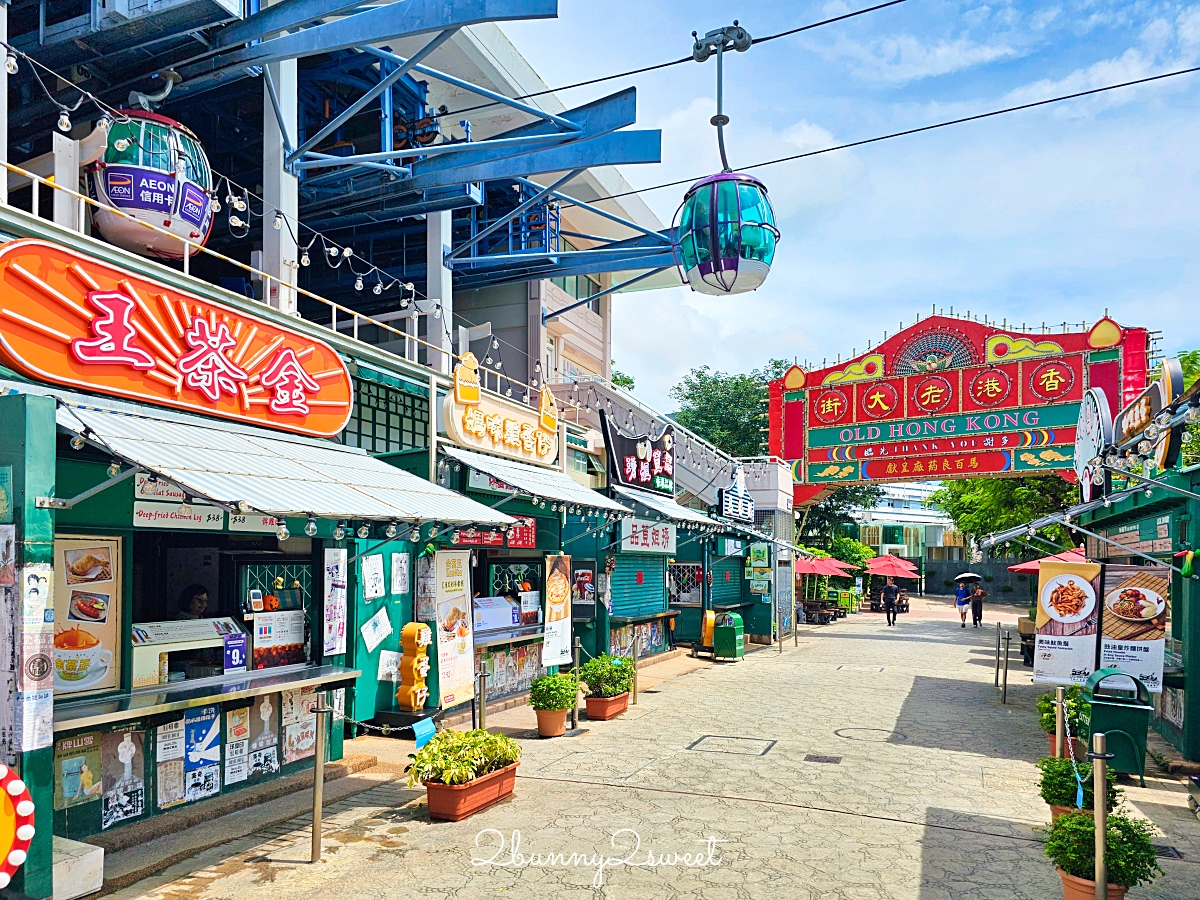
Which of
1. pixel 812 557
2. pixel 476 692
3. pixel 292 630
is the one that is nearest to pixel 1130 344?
pixel 812 557

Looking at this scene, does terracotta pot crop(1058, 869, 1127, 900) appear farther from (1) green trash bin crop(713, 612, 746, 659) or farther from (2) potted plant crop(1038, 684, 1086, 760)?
(1) green trash bin crop(713, 612, 746, 659)

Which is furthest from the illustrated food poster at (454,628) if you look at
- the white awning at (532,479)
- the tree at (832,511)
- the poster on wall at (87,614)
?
the tree at (832,511)

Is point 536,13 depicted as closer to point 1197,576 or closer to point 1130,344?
point 1197,576

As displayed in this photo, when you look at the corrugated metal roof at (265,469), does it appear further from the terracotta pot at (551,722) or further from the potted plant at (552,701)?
the terracotta pot at (551,722)

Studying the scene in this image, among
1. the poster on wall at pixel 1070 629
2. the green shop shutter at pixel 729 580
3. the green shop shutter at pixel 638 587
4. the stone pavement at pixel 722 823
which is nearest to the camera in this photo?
the stone pavement at pixel 722 823


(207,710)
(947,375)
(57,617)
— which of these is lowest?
(207,710)

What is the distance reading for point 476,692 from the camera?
46.3 ft

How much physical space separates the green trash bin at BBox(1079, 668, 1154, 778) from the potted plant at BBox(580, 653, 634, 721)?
265 inches

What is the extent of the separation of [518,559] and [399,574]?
4.24 metres

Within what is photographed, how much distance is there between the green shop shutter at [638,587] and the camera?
20612 millimetres

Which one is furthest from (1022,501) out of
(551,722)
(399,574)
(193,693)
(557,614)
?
(193,693)

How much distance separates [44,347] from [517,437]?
868 cm

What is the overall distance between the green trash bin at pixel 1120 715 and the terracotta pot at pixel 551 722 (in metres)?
6.76

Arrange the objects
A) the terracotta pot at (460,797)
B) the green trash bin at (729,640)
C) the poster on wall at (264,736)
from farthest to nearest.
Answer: the green trash bin at (729,640) → the poster on wall at (264,736) → the terracotta pot at (460,797)
